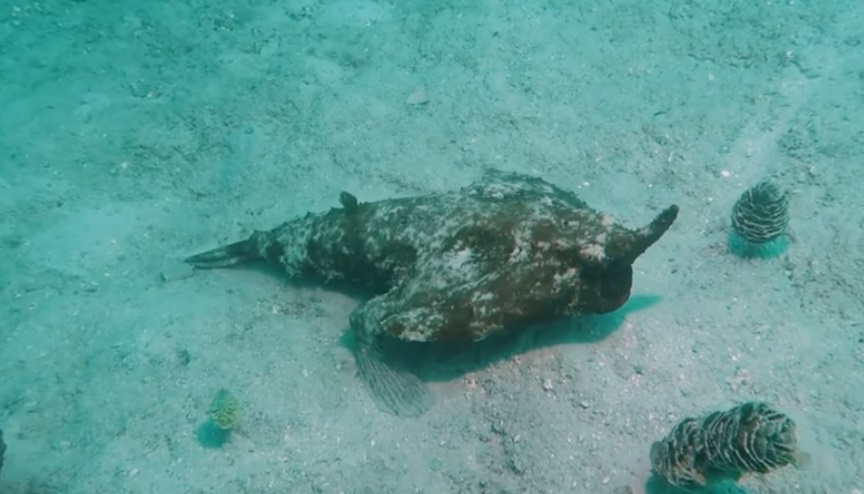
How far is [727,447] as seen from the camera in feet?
9.82

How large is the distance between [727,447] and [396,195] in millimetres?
4362

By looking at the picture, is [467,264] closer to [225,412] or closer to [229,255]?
[225,412]

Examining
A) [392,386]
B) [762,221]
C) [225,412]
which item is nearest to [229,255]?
[225,412]

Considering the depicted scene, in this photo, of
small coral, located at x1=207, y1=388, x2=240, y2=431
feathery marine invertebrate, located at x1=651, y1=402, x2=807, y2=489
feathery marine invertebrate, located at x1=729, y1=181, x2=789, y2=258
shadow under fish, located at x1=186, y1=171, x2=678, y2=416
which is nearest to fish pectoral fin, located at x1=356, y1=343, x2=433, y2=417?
shadow under fish, located at x1=186, y1=171, x2=678, y2=416

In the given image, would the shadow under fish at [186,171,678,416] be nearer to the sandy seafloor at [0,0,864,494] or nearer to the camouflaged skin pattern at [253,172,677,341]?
the camouflaged skin pattern at [253,172,677,341]

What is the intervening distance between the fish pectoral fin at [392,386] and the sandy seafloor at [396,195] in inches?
4.8

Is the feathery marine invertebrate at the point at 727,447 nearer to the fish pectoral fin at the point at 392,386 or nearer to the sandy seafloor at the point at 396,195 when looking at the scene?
the sandy seafloor at the point at 396,195

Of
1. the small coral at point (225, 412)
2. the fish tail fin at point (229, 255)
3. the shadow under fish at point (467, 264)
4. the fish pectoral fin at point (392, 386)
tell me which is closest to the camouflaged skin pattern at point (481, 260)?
the shadow under fish at point (467, 264)

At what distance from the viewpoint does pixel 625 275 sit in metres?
3.86

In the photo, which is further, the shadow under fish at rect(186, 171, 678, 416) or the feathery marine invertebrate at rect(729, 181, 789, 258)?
the feathery marine invertebrate at rect(729, 181, 789, 258)

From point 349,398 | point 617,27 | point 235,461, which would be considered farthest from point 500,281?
point 617,27

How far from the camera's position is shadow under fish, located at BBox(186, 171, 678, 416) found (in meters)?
3.83

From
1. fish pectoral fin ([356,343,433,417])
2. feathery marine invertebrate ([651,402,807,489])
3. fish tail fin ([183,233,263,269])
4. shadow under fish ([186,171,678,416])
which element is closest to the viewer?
feathery marine invertebrate ([651,402,807,489])

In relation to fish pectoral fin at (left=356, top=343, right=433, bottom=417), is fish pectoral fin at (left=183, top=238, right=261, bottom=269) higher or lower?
lower
